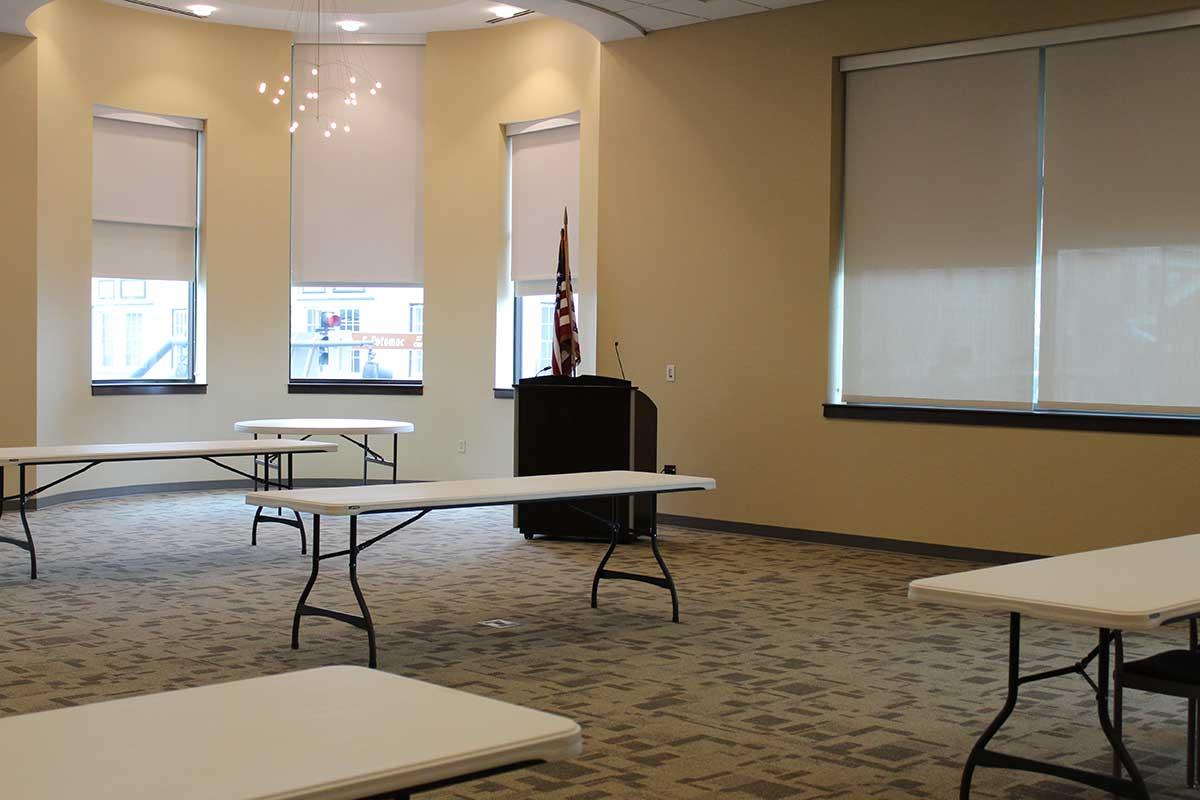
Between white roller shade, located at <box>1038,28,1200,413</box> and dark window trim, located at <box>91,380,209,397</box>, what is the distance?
694 cm

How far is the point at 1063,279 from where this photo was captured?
726 cm

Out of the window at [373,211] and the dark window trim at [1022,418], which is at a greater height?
the window at [373,211]

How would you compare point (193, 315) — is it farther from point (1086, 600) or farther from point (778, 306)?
→ point (1086, 600)

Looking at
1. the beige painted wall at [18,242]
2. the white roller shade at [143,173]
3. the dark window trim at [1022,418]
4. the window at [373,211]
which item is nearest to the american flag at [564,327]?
the dark window trim at [1022,418]

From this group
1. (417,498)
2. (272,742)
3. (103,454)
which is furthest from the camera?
(103,454)

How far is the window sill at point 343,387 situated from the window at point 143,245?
3.03ft

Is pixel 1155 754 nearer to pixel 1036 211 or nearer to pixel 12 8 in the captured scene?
pixel 1036 211

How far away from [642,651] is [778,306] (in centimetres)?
377

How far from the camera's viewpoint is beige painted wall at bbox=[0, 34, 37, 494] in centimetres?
923

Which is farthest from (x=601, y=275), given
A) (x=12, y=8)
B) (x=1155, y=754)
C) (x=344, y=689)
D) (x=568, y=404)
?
(x=344, y=689)

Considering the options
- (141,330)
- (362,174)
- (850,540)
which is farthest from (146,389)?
(850,540)

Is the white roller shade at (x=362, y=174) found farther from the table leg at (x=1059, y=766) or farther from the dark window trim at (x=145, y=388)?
the table leg at (x=1059, y=766)

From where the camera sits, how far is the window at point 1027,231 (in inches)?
272

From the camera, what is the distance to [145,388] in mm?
10500
